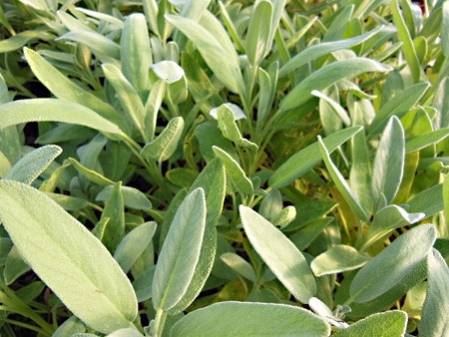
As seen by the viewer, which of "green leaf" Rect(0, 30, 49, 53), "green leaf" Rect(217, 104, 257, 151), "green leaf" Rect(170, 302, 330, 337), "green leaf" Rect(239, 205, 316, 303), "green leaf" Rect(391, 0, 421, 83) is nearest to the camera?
"green leaf" Rect(170, 302, 330, 337)

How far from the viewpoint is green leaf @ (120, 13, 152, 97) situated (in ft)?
2.13

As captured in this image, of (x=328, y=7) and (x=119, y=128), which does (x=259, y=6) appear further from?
(x=328, y=7)

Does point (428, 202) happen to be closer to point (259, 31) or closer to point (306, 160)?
point (306, 160)

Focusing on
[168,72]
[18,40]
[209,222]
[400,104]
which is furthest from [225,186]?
[18,40]

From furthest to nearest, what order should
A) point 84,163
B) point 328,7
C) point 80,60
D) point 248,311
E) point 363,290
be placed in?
point 328,7
point 80,60
point 84,163
point 363,290
point 248,311

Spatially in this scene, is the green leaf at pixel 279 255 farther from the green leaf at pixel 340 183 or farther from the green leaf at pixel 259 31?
the green leaf at pixel 259 31

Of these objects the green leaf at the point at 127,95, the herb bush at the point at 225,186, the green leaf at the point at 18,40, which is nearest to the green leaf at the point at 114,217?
the herb bush at the point at 225,186

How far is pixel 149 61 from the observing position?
655mm

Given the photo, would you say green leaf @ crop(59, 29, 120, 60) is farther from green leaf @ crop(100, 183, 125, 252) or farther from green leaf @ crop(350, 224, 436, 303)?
green leaf @ crop(350, 224, 436, 303)

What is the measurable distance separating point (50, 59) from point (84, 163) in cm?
25

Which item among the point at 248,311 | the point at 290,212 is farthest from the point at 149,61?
the point at 248,311

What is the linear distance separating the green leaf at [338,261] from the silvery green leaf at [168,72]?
0.20 metres

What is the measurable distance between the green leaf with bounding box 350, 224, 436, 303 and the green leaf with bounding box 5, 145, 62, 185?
0.26 meters

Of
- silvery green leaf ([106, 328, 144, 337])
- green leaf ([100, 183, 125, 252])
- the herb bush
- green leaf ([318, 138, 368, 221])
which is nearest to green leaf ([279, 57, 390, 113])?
the herb bush
